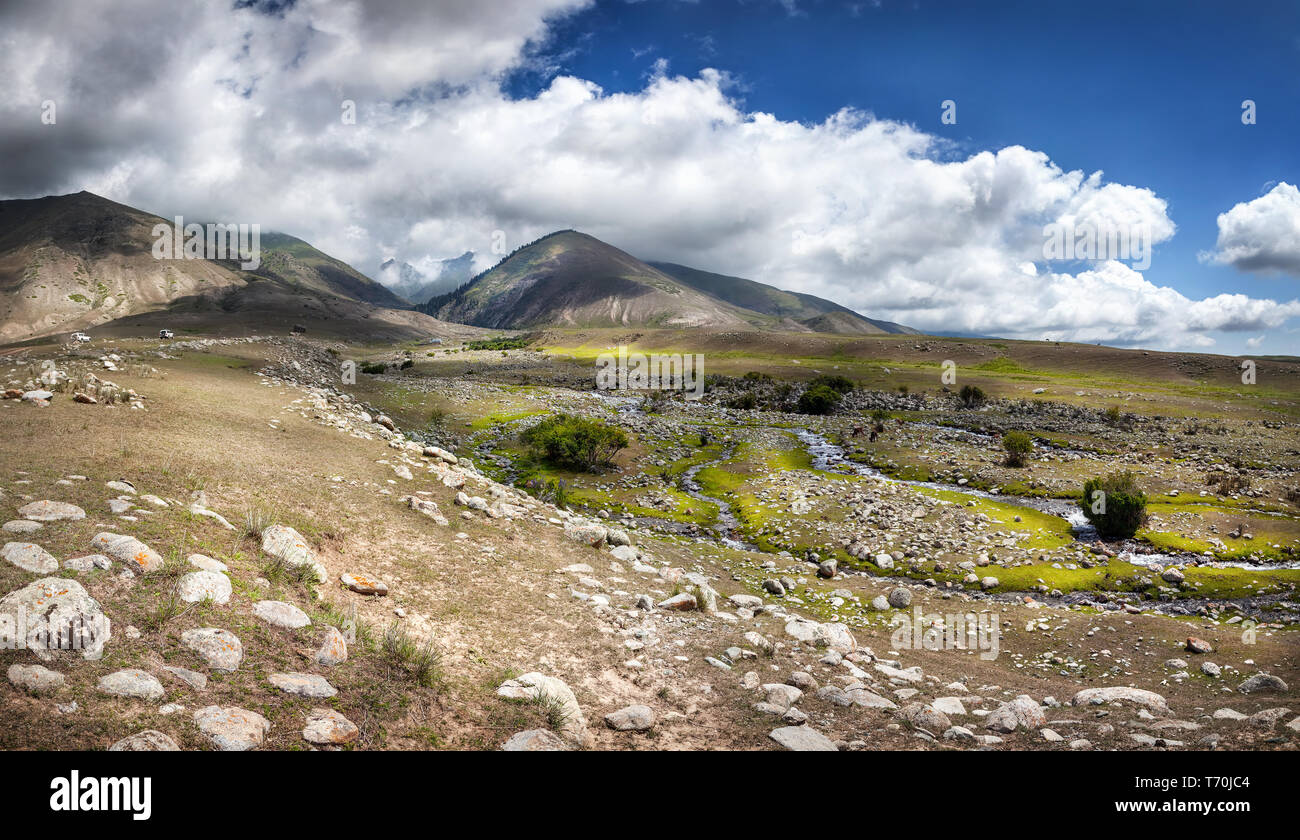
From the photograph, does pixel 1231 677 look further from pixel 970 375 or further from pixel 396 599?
pixel 970 375

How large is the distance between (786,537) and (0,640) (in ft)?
69.5

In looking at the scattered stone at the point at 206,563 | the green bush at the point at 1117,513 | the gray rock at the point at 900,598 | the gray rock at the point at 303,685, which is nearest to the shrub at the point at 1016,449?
the green bush at the point at 1117,513

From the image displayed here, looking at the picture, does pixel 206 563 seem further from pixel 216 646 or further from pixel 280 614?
pixel 216 646

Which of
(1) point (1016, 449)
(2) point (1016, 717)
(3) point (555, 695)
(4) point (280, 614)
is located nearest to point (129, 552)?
(4) point (280, 614)

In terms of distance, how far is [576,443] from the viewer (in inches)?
1217

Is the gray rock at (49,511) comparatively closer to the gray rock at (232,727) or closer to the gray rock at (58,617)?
the gray rock at (58,617)

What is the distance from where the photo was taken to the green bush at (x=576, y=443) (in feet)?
102

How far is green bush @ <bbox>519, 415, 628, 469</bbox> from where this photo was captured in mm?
30953

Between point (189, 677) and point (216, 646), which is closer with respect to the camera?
point (189, 677)

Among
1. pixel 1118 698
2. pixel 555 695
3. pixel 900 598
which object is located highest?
pixel 555 695

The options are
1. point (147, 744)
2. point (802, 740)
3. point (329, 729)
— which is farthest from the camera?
point (802, 740)

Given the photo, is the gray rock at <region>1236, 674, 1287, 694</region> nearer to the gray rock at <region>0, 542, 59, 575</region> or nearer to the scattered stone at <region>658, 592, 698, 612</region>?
the scattered stone at <region>658, 592, 698, 612</region>

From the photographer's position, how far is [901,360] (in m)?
110
